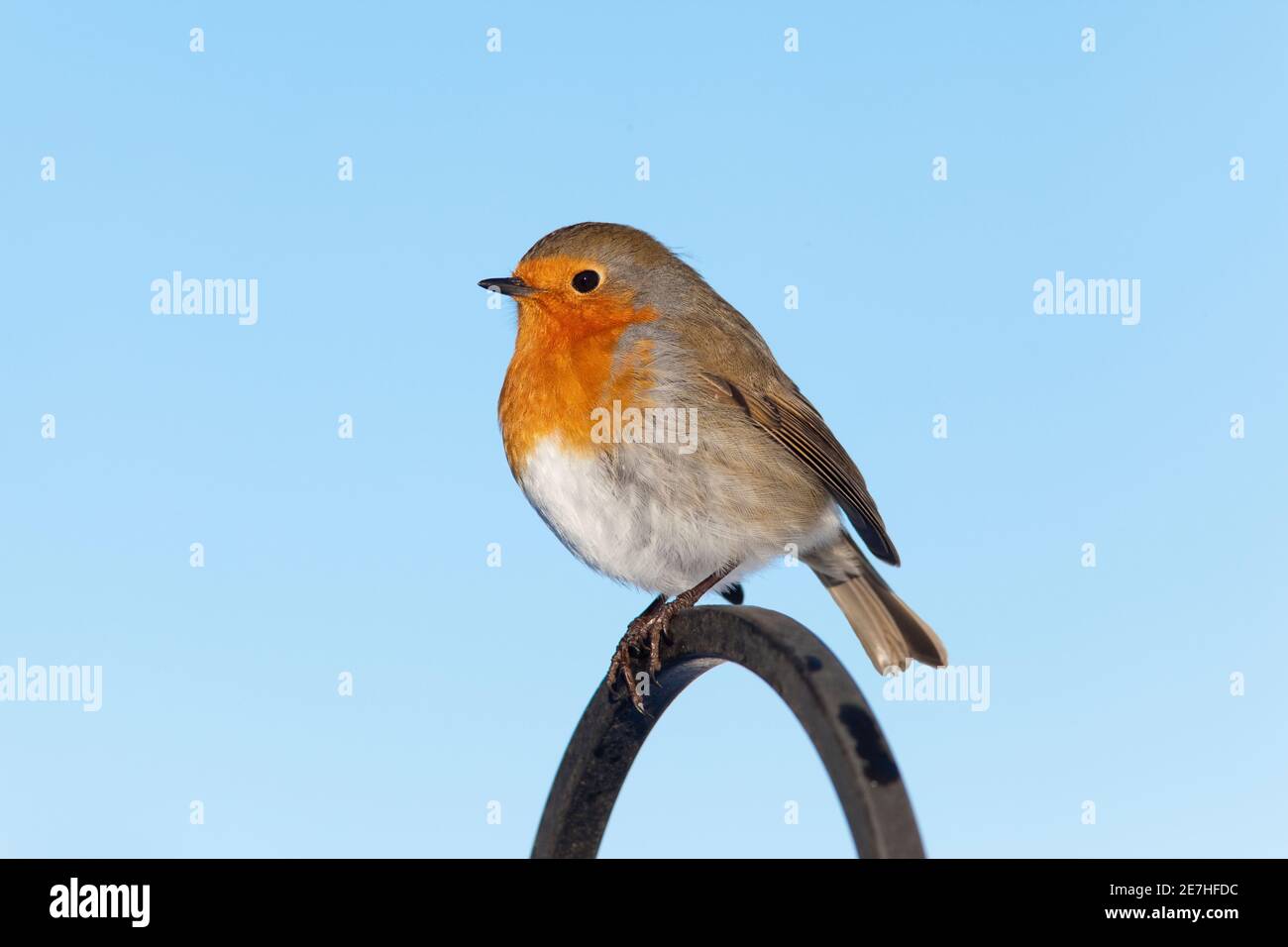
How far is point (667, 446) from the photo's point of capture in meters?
4.12

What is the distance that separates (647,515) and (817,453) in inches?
34.6

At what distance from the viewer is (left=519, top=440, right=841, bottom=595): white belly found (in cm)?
407

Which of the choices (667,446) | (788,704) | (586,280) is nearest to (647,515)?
(667,446)

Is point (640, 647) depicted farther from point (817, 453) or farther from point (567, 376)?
point (817, 453)

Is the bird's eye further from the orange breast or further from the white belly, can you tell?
the white belly

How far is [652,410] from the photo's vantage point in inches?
165

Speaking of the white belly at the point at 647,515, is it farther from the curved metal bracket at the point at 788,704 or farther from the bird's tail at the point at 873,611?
the curved metal bracket at the point at 788,704

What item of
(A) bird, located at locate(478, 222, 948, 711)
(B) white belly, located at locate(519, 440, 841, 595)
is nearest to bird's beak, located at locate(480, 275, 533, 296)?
(A) bird, located at locate(478, 222, 948, 711)

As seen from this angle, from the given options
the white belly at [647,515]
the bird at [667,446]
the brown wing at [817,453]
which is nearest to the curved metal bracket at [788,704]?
the bird at [667,446]

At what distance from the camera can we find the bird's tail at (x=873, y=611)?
475 cm
